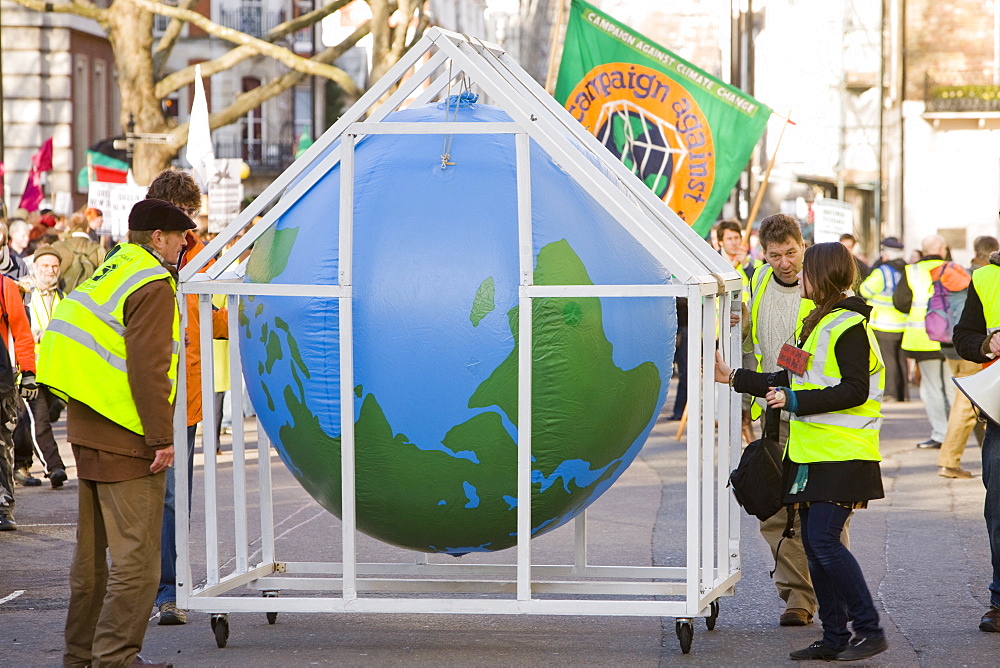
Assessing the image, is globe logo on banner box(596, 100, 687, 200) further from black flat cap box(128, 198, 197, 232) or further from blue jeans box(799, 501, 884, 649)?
black flat cap box(128, 198, 197, 232)

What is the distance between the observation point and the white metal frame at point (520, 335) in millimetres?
5863

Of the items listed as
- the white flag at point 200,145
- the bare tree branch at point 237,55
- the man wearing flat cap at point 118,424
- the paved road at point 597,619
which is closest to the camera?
the man wearing flat cap at point 118,424

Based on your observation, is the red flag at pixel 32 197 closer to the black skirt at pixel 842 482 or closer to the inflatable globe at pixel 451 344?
the inflatable globe at pixel 451 344

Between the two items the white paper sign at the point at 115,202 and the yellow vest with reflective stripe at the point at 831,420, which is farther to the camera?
the white paper sign at the point at 115,202

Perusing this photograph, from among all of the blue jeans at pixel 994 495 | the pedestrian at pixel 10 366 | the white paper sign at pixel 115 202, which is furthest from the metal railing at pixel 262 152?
the blue jeans at pixel 994 495

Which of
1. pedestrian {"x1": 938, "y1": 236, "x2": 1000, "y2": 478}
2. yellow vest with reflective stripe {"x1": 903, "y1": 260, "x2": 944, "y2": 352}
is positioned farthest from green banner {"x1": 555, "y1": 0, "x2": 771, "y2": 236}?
yellow vest with reflective stripe {"x1": 903, "y1": 260, "x2": 944, "y2": 352}

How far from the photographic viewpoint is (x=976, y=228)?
40688 millimetres

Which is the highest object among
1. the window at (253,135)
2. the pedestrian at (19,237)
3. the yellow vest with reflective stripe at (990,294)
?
the window at (253,135)

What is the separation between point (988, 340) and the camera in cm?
709

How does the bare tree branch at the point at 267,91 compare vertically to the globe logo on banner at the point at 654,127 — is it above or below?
above

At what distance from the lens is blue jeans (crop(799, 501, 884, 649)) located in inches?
239

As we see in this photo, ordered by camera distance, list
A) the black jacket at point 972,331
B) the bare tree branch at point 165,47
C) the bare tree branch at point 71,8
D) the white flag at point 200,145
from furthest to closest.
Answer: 1. the bare tree branch at point 165,47
2. the bare tree branch at point 71,8
3. the white flag at point 200,145
4. the black jacket at point 972,331

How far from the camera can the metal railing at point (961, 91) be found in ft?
133

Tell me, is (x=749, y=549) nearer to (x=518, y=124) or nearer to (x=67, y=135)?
(x=518, y=124)
